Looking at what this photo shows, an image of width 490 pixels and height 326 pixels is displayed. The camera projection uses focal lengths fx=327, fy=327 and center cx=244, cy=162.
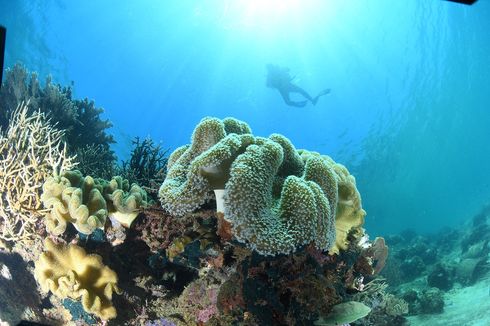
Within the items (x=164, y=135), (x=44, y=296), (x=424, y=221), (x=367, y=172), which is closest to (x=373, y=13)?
(x=367, y=172)

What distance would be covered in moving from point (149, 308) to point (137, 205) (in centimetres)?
104

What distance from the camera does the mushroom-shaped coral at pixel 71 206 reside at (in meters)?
3.10

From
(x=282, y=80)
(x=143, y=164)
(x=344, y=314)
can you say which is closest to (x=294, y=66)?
(x=282, y=80)

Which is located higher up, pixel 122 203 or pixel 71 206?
pixel 122 203

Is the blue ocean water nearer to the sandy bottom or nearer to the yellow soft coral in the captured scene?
the sandy bottom

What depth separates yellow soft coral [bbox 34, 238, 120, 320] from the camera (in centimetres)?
304

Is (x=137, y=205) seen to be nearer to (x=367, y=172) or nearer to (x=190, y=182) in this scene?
(x=190, y=182)

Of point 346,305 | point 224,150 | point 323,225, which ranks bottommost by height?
point 346,305

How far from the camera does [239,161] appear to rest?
105 inches

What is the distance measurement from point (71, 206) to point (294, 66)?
4881cm

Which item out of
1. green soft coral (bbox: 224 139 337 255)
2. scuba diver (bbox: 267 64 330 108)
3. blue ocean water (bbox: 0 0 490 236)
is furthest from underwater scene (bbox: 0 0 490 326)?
blue ocean water (bbox: 0 0 490 236)

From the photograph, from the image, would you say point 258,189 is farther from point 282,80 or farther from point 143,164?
point 282,80

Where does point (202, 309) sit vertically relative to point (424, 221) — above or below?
below

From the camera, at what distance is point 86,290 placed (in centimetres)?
301
